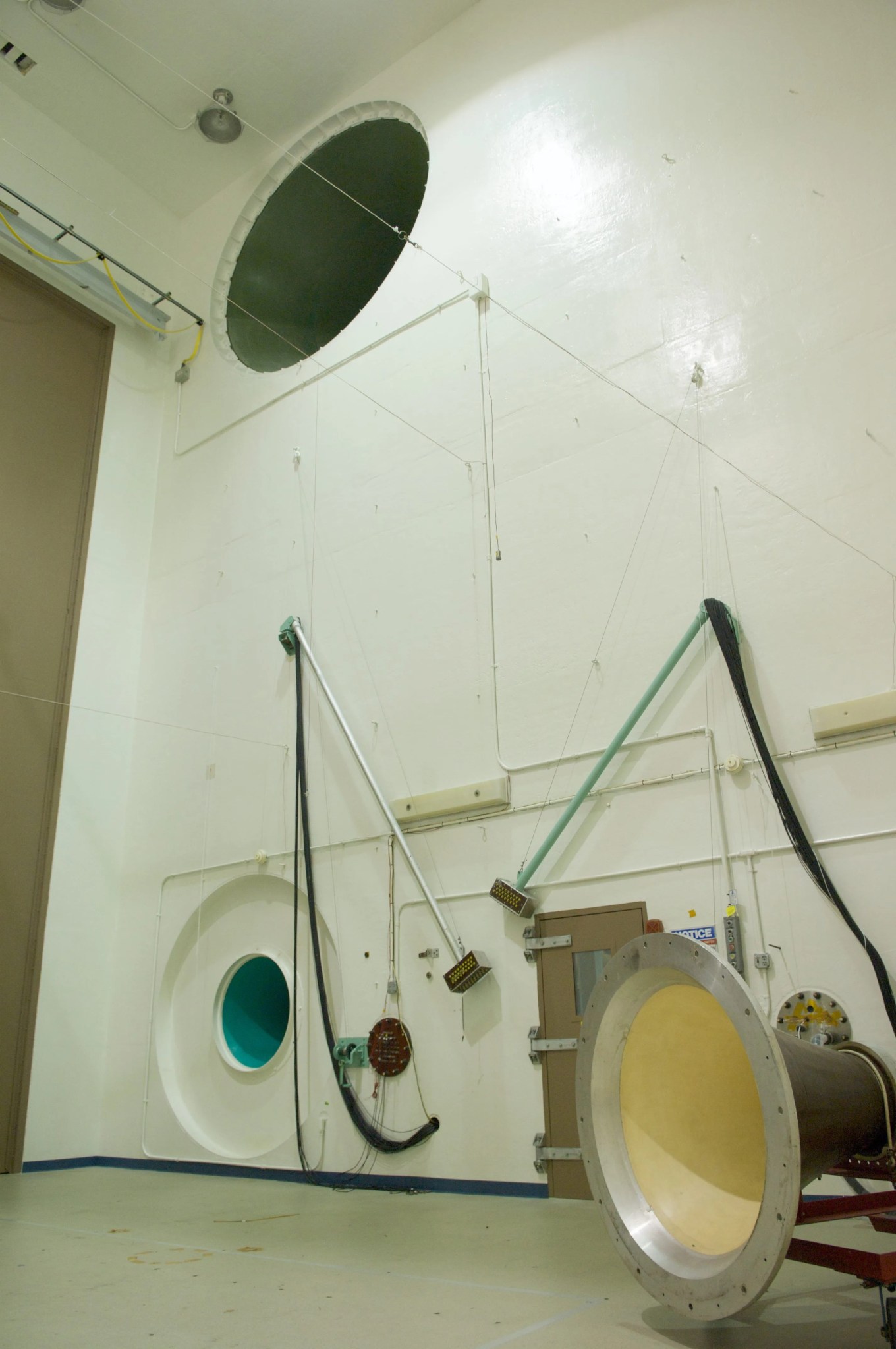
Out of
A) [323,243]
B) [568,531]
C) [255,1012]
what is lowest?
[255,1012]

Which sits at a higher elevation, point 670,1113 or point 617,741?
point 617,741

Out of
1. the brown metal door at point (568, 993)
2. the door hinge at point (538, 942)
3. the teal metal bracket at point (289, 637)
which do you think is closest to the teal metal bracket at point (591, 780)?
the door hinge at point (538, 942)

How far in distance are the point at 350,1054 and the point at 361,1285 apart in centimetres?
311

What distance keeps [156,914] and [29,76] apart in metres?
8.23

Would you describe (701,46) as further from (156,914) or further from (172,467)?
(156,914)

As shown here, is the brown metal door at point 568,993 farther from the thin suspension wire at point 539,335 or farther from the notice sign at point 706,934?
the thin suspension wire at point 539,335

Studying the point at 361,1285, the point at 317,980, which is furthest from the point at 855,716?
the point at 317,980

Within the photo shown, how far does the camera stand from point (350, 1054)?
6.46 m

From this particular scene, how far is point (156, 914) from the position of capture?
8281 millimetres

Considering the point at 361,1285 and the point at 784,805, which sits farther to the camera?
the point at 784,805

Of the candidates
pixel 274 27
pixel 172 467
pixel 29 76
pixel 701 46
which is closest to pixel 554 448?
pixel 701 46

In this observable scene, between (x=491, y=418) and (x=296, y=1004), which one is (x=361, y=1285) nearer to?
(x=296, y=1004)

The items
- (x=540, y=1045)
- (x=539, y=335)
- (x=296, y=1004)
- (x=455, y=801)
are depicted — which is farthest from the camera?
(x=539, y=335)

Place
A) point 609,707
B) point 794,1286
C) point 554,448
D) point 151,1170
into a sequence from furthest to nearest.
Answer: point 151,1170
point 554,448
point 609,707
point 794,1286
